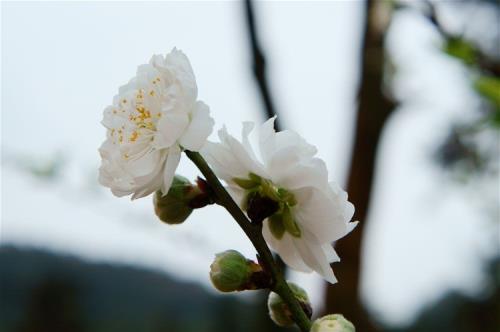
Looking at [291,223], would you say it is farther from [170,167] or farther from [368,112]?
[368,112]

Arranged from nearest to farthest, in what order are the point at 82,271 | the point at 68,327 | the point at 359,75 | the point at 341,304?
1. the point at 341,304
2. the point at 359,75
3. the point at 82,271
4. the point at 68,327

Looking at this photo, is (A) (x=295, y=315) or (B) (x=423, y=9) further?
(B) (x=423, y=9)

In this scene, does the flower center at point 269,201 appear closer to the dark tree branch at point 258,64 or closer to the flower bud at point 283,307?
the flower bud at point 283,307

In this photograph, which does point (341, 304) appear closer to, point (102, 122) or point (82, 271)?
point (102, 122)

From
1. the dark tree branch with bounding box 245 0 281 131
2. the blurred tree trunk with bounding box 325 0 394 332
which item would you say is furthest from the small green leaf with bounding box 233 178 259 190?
the blurred tree trunk with bounding box 325 0 394 332

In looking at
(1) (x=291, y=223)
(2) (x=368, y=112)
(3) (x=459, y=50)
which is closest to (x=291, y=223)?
(1) (x=291, y=223)

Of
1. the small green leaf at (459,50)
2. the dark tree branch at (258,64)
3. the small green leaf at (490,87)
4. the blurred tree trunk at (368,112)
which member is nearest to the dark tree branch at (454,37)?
the small green leaf at (459,50)

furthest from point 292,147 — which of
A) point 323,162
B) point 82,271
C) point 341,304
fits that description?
point 82,271
